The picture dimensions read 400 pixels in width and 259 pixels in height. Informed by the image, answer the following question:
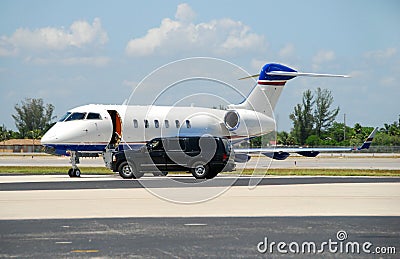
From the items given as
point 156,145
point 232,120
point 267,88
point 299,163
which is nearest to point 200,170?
point 156,145

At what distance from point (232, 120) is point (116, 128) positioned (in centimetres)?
801

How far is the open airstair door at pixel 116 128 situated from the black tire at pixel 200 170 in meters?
6.36

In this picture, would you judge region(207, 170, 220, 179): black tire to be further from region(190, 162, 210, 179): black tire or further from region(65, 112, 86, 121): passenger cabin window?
region(65, 112, 86, 121): passenger cabin window

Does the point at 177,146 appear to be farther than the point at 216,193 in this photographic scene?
Yes

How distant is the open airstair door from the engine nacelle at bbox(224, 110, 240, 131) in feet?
24.3

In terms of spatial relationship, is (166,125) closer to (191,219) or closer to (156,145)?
(156,145)

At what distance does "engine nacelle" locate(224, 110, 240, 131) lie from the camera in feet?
139

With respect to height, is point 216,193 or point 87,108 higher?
point 87,108

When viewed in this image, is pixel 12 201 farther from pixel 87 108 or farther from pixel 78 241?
pixel 87 108

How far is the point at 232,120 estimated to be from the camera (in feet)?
140

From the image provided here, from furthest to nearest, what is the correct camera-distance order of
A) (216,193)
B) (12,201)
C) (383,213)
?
1. (216,193)
2. (12,201)
3. (383,213)

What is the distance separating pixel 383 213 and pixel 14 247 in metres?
9.14

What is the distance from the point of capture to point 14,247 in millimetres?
12555

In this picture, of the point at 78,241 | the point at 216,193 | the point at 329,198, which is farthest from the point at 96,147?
the point at 78,241
